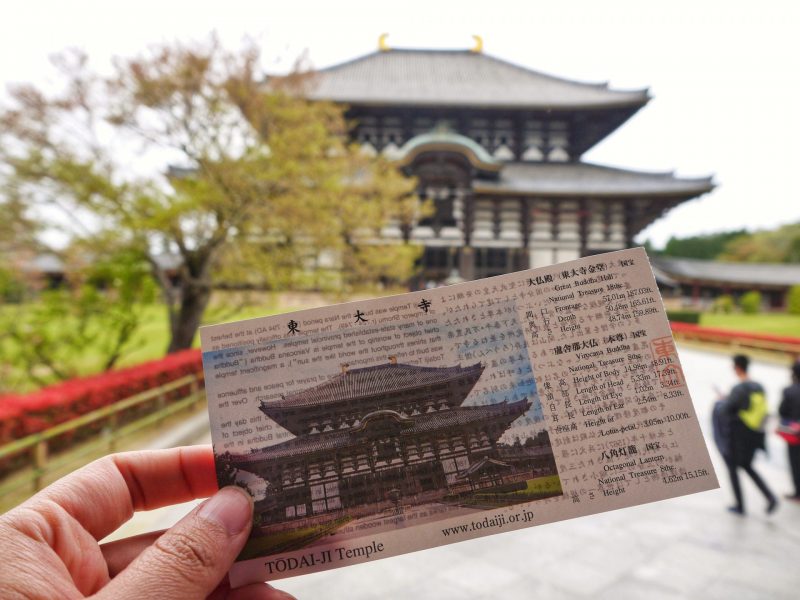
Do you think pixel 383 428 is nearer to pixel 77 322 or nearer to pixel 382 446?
pixel 382 446

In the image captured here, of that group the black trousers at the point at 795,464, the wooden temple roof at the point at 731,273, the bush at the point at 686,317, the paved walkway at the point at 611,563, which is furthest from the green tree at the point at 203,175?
the wooden temple roof at the point at 731,273

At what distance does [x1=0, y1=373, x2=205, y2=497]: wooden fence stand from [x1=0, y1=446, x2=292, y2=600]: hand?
5.10ft

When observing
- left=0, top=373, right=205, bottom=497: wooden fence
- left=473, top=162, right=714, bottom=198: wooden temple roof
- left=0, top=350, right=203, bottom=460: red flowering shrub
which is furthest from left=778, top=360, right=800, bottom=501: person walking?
left=473, top=162, right=714, bottom=198: wooden temple roof

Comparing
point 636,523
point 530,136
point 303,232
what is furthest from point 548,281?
point 530,136

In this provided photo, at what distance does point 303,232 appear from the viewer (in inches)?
153

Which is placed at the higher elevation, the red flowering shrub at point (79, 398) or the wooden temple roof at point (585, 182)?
the wooden temple roof at point (585, 182)

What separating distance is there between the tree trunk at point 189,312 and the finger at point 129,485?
327 centimetres

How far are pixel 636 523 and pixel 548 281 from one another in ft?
6.39

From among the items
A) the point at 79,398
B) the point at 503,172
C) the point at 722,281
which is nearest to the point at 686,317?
the point at 722,281

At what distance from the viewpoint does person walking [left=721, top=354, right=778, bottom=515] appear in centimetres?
193

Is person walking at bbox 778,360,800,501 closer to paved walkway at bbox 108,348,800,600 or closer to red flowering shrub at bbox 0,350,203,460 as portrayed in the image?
paved walkway at bbox 108,348,800,600

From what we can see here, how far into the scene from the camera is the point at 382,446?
700 millimetres

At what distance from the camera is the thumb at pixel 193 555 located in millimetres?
499

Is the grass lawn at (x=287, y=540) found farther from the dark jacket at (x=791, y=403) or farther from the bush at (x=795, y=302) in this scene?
the bush at (x=795, y=302)
